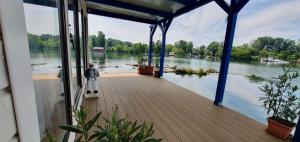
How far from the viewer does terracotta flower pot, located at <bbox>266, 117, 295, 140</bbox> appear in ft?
6.22

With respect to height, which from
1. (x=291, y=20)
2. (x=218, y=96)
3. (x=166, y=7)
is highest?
(x=166, y=7)

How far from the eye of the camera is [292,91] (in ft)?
6.15

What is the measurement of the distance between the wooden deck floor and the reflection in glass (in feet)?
2.94

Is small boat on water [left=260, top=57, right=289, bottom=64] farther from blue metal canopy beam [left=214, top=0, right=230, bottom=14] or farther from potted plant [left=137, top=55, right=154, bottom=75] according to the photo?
potted plant [left=137, top=55, right=154, bottom=75]

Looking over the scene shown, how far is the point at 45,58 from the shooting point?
3.12 feet

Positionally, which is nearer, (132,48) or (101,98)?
(101,98)

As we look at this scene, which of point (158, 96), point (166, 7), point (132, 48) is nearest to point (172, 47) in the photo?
point (132, 48)

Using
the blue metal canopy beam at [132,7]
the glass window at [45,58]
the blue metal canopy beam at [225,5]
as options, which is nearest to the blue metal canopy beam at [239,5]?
the blue metal canopy beam at [225,5]

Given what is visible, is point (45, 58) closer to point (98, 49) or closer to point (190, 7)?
point (190, 7)

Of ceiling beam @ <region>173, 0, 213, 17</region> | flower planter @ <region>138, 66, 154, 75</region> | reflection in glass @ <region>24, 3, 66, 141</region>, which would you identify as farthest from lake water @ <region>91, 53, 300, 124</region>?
reflection in glass @ <region>24, 3, 66, 141</region>

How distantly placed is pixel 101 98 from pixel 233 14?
3.23m

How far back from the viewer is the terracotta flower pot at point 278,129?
1894mm

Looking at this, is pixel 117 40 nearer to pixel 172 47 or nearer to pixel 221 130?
pixel 172 47

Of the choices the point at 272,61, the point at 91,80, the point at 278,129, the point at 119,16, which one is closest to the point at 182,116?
the point at 278,129
